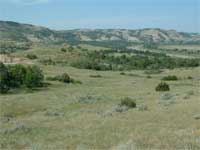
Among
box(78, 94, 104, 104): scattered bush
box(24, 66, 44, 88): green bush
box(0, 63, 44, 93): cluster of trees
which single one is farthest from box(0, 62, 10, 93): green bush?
box(78, 94, 104, 104): scattered bush

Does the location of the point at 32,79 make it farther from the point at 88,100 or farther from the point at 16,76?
the point at 88,100

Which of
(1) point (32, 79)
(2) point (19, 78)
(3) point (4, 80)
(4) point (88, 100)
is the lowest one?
(1) point (32, 79)

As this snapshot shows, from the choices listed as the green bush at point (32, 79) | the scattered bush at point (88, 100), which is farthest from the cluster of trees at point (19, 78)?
the scattered bush at point (88, 100)

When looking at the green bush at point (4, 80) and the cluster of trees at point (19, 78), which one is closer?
the green bush at point (4, 80)

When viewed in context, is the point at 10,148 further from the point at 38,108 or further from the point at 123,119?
the point at 38,108

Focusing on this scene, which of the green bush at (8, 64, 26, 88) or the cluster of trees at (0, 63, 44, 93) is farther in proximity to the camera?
the green bush at (8, 64, 26, 88)

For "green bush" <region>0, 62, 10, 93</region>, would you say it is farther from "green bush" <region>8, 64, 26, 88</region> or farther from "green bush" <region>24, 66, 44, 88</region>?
"green bush" <region>24, 66, 44, 88</region>

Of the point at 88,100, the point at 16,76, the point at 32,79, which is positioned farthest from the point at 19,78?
the point at 88,100

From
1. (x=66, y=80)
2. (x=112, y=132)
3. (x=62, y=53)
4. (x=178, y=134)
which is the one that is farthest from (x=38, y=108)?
(x=62, y=53)

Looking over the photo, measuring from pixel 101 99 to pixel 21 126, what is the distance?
1893 cm

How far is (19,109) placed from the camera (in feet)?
114

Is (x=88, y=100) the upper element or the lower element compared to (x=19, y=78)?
upper

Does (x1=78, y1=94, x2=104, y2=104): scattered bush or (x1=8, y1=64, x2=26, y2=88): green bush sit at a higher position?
(x1=78, y1=94, x2=104, y2=104): scattered bush

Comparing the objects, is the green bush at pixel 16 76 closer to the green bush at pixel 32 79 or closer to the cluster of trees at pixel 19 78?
the cluster of trees at pixel 19 78
